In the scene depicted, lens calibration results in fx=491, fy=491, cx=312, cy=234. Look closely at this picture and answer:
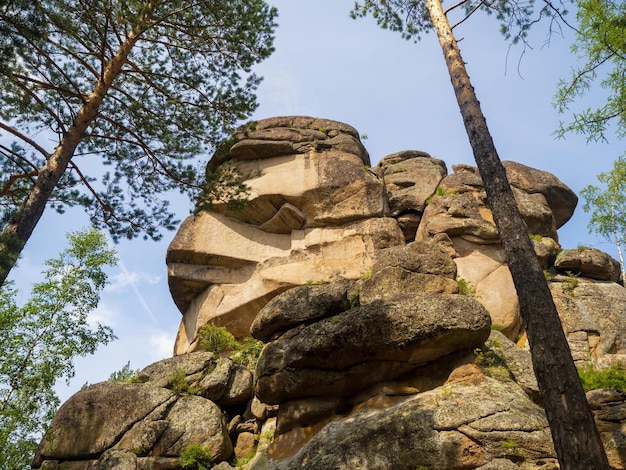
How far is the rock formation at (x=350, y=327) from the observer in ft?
35.6

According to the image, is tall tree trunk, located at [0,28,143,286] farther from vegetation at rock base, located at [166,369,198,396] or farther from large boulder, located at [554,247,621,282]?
large boulder, located at [554,247,621,282]

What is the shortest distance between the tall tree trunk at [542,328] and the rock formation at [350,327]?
3.17 meters

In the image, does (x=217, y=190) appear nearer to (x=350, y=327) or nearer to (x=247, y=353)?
(x=350, y=327)

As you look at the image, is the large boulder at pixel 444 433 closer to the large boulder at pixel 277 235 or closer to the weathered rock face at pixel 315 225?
the weathered rock face at pixel 315 225

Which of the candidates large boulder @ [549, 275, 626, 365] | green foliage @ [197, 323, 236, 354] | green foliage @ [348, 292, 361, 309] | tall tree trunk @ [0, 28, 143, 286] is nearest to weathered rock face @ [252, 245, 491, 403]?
green foliage @ [348, 292, 361, 309]

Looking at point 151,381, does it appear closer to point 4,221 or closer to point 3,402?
point 3,402

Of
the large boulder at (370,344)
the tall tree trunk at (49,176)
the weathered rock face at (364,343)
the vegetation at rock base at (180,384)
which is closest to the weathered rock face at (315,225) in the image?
the vegetation at rock base at (180,384)

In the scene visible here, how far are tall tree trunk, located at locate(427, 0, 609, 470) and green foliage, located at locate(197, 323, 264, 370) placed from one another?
12.7 m

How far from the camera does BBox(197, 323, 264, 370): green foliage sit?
19.5 meters

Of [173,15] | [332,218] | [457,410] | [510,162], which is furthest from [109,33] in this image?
[510,162]

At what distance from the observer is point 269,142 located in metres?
25.3

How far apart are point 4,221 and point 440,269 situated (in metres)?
13.1

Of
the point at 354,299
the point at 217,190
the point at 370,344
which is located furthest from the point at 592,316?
the point at 217,190

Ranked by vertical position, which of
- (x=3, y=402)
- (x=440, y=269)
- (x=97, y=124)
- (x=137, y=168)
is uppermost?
(x=97, y=124)
